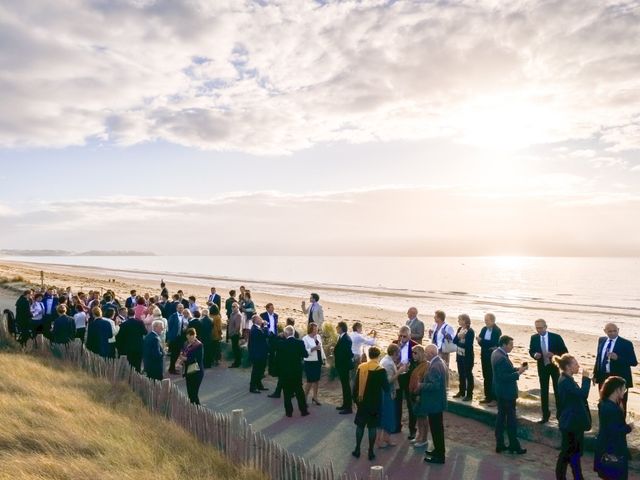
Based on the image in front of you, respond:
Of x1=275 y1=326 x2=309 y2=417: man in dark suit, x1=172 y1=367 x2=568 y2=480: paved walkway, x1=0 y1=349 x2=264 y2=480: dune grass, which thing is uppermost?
x1=275 y1=326 x2=309 y2=417: man in dark suit

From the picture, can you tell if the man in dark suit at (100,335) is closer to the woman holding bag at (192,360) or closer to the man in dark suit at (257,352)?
the man in dark suit at (257,352)

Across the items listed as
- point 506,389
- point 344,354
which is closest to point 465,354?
point 506,389

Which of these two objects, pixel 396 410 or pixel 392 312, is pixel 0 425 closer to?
pixel 396 410

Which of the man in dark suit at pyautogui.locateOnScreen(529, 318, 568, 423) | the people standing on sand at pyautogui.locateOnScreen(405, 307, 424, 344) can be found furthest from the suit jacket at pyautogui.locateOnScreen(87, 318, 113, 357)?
the man in dark suit at pyautogui.locateOnScreen(529, 318, 568, 423)

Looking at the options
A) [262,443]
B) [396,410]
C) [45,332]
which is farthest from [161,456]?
[45,332]

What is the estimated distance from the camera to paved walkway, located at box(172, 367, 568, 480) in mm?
7781

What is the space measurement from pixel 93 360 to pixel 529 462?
30.1ft

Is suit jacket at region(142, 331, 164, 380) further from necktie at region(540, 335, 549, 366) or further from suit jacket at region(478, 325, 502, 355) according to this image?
necktie at region(540, 335, 549, 366)

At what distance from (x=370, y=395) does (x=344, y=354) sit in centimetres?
271

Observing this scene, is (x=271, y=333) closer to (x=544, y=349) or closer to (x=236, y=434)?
(x=236, y=434)

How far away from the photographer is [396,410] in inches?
384

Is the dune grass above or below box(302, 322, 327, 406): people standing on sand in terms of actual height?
below

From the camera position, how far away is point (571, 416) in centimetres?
681

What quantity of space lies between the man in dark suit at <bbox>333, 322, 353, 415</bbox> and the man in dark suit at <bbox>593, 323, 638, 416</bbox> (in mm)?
4579
